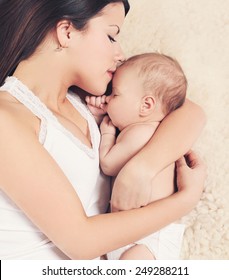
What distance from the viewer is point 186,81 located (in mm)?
1434

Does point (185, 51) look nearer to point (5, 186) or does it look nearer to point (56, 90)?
point (56, 90)

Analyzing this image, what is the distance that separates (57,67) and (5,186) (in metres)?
0.38

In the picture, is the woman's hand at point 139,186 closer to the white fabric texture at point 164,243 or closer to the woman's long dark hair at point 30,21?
the white fabric texture at point 164,243

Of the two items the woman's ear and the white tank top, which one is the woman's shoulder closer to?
the white tank top

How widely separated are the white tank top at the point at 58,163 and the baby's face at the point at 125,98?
0.42 ft

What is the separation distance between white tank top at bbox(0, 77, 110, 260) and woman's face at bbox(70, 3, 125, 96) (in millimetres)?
165

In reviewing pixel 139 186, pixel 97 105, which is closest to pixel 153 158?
pixel 139 186

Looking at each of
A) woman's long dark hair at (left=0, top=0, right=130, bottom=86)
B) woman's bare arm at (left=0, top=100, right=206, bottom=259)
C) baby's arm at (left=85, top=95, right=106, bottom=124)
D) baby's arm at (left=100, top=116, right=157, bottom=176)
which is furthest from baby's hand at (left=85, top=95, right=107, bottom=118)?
woman's bare arm at (left=0, top=100, right=206, bottom=259)

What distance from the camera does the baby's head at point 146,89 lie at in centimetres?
139

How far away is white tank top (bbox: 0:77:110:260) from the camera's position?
1263mm

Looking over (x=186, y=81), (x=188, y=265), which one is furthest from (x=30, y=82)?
(x=188, y=265)

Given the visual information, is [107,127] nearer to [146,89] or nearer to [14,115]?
[146,89]

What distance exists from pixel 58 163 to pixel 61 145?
45mm

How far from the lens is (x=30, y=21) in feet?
4.39
